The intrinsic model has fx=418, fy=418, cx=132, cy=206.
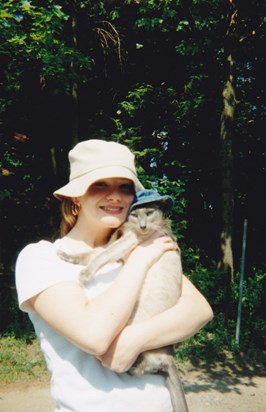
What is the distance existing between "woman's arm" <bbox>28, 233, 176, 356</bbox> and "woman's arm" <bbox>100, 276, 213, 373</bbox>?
0.24 ft

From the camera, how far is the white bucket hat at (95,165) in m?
1.97

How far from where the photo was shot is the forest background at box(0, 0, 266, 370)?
312 inches

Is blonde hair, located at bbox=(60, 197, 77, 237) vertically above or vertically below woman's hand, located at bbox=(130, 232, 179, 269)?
above

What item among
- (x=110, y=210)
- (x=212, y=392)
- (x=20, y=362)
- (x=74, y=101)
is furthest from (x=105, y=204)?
(x=74, y=101)

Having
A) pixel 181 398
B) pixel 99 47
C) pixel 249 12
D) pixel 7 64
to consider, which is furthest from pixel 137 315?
pixel 99 47

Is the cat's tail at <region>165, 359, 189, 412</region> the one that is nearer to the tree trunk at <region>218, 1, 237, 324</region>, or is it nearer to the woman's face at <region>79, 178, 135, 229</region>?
the woman's face at <region>79, 178, 135, 229</region>

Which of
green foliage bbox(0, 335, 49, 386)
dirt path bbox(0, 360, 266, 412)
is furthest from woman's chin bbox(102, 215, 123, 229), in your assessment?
green foliage bbox(0, 335, 49, 386)

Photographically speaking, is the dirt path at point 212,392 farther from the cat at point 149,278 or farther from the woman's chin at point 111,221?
the woman's chin at point 111,221

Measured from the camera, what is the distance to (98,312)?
1638mm

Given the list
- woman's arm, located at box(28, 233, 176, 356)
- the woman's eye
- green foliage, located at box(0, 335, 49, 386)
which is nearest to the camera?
woman's arm, located at box(28, 233, 176, 356)

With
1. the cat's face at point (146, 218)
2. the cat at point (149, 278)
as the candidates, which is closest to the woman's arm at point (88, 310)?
the cat at point (149, 278)

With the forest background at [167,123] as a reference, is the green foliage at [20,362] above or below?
below

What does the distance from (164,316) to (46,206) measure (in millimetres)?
8320

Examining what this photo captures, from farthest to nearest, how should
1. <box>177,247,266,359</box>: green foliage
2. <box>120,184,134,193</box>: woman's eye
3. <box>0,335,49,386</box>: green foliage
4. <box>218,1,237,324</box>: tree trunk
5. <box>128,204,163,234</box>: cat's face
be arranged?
1. <box>218,1,237,324</box>: tree trunk
2. <box>177,247,266,359</box>: green foliage
3. <box>0,335,49,386</box>: green foliage
4. <box>128,204,163,234</box>: cat's face
5. <box>120,184,134,193</box>: woman's eye
